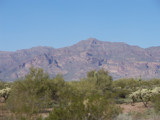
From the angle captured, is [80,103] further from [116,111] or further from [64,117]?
[116,111]

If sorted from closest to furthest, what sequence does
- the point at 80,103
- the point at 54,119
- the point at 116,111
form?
the point at 54,119
the point at 80,103
the point at 116,111

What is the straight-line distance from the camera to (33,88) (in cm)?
2622

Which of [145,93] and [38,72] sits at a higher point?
[38,72]

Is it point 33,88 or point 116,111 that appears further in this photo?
point 33,88

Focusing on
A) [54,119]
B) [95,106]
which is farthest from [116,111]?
[54,119]

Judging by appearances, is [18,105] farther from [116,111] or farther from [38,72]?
[38,72]

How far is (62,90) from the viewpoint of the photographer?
28.8 meters

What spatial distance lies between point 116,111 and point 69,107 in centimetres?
309

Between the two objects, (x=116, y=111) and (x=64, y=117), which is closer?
(x=64, y=117)

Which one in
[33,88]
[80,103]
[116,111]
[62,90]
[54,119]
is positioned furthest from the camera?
[62,90]

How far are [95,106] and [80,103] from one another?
77cm

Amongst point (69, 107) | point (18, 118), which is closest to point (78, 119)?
point (69, 107)

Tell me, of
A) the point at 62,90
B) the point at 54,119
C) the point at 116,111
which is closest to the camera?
the point at 54,119

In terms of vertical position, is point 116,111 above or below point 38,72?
below
